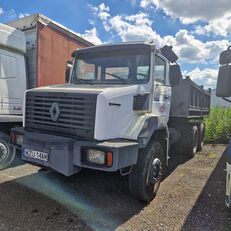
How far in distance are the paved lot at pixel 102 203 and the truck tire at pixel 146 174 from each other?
22 cm

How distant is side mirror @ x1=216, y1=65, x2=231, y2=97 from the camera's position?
342 centimetres

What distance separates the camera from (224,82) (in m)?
3.43

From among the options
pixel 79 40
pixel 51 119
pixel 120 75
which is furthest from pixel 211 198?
pixel 79 40

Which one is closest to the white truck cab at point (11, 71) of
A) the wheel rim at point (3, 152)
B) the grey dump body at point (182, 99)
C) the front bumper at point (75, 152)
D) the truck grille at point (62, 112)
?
the wheel rim at point (3, 152)

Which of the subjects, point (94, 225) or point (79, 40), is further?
point (79, 40)

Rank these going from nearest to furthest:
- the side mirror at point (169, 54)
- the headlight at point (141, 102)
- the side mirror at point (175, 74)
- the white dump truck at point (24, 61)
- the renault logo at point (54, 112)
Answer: the renault logo at point (54, 112) → the headlight at point (141, 102) → the side mirror at point (175, 74) → the side mirror at point (169, 54) → the white dump truck at point (24, 61)

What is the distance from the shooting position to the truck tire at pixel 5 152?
20.1 feet

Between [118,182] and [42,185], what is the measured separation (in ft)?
4.80

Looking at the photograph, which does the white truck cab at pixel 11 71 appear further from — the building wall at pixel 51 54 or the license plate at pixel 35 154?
the license plate at pixel 35 154

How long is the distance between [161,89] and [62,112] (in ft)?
6.99

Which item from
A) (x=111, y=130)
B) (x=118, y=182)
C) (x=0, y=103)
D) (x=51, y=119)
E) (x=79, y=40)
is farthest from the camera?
(x=79, y=40)

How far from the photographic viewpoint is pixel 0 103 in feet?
20.1

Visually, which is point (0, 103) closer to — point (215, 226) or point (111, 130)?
point (111, 130)

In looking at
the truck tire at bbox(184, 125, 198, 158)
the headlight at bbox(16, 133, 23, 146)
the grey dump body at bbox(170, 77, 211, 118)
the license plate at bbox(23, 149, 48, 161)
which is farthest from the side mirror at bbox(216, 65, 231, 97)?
the truck tire at bbox(184, 125, 198, 158)
